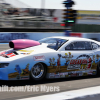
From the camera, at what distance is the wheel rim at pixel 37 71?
17.6 feet

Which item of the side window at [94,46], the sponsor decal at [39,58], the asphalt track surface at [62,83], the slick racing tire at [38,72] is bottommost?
the asphalt track surface at [62,83]

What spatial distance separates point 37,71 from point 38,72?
46mm

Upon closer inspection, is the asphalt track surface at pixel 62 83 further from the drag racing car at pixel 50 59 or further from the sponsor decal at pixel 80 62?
the sponsor decal at pixel 80 62

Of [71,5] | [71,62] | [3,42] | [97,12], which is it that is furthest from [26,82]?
[97,12]

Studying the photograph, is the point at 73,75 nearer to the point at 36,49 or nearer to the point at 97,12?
the point at 36,49

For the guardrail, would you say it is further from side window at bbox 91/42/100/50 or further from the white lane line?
the white lane line

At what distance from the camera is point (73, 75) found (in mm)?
6008

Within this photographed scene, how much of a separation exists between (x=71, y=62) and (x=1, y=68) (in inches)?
76.5

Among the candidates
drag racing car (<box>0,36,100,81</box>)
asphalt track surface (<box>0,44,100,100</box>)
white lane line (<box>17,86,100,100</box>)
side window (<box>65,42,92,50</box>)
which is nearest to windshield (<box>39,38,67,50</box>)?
drag racing car (<box>0,36,100,81</box>)

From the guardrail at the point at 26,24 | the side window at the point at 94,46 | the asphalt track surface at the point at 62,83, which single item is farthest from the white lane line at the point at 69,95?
the guardrail at the point at 26,24

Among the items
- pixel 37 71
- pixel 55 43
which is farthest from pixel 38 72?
pixel 55 43

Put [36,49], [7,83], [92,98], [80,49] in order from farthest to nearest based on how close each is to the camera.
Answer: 1. [80,49]
2. [36,49]
3. [7,83]
4. [92,98]

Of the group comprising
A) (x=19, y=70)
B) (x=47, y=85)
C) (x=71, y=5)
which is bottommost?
(x=47, y=85)

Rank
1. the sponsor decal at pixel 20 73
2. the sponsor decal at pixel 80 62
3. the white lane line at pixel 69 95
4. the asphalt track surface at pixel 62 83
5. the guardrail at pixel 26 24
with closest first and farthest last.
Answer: the white lane line at pixel 69 95
the asphalt track surface at pixel 62 83
the sponsor decal at pixel 20 73
the sponsor decal at pixel 80 62
the guardrail at pixel 26 24
